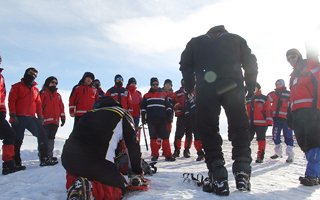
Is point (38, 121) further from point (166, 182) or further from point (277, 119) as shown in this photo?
point (277, 119)

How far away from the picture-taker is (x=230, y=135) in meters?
4.69

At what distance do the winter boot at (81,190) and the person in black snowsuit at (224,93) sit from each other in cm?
144

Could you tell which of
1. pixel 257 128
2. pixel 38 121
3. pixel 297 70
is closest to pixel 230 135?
pixel 297 70

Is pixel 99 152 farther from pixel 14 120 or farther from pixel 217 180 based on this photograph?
pixel 14 120

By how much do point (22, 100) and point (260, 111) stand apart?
622 centimetres

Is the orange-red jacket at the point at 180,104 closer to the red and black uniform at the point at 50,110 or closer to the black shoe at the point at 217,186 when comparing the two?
the red and black uniform at the point at 50,110

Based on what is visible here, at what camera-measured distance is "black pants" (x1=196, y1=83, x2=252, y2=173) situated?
15.0 ft

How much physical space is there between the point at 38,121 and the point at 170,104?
3.55m

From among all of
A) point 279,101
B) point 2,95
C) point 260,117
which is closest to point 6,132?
point 2,95

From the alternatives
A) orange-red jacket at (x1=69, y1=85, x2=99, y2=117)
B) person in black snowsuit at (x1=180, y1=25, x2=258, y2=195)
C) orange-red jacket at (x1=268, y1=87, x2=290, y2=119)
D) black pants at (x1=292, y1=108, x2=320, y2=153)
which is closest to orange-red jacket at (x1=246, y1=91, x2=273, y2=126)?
orange-red jacket at (x1=268, y1=87, x2=290, y2=119)

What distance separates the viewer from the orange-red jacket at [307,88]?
573cm

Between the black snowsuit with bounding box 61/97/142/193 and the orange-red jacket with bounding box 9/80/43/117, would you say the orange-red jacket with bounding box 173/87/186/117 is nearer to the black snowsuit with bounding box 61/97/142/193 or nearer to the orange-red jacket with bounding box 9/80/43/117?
the orange-red jacket with bounding box 9/80/43/117

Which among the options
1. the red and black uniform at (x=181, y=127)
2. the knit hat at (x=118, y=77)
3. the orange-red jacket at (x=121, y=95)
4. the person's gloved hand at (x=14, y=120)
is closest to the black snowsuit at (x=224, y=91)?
the person's gloved hand at (x=14, y=120)

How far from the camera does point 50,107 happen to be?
9.66m
